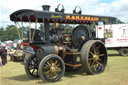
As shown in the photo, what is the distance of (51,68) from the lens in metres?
5.66

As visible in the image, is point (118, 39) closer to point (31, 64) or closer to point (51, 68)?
point (31, 64)

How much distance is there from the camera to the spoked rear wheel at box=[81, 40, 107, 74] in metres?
6.38

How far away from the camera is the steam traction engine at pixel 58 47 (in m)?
5.69

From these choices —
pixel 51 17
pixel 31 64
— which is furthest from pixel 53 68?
pixel 51 17

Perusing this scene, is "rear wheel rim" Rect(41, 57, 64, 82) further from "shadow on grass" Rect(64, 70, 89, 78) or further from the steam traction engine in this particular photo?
"shadow on grass" Rect(64, 70, 89, 78)

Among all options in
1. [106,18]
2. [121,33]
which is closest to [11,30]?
[121,33]

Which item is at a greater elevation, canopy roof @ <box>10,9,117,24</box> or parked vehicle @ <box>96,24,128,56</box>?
canopy roof @ <box>10,9,117,24</box>

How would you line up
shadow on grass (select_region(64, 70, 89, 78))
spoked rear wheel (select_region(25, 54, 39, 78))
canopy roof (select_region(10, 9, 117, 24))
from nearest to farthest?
1. canopy roof (select_region(10, 9, 117, 24))
2. spoked rear wheel (select_region(25, 54, 39, 78))
3. shadow on grass (select_region(64, 70, 89, 78))

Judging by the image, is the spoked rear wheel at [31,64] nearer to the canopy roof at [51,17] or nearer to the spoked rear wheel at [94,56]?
the canopy roof at [51,17]

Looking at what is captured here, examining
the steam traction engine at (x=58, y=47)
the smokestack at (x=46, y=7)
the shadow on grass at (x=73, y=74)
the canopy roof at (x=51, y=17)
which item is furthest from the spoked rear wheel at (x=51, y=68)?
the smokestack at (x=46, y=7)

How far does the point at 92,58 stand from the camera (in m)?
6.86

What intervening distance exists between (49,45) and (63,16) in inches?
44.5

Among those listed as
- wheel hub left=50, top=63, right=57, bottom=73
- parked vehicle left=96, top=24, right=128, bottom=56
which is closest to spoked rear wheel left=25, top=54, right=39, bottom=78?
wheel hub left=50, top=63, right=57, bottom=73

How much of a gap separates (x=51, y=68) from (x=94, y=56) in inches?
79.2
